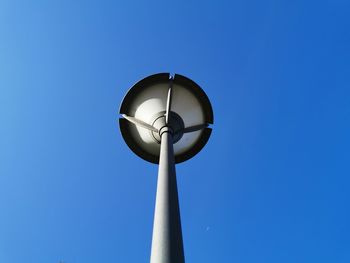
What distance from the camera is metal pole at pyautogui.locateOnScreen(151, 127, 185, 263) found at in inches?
122

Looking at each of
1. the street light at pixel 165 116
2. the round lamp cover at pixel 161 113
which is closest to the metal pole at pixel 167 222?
the street light at pixel 165 116

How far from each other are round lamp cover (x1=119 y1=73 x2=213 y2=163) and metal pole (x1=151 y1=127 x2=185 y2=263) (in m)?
2.17

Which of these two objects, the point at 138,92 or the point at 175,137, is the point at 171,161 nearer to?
the point at 175,137

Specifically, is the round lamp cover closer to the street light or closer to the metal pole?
the street light

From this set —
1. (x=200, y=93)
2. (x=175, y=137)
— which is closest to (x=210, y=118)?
(x=200, y=93)

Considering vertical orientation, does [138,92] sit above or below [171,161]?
above

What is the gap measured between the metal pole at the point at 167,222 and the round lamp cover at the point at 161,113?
7.12 feet

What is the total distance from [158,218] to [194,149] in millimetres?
3913

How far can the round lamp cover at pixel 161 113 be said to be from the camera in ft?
21.5

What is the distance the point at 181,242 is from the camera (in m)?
3.32

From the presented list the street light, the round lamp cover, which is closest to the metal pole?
the street light

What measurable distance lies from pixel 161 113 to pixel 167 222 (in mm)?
3205

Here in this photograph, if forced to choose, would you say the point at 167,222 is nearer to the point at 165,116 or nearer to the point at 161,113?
the point at 165,116

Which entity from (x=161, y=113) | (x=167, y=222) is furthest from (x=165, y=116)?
(x=167, y=222)
